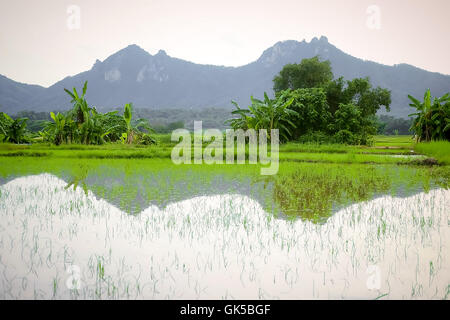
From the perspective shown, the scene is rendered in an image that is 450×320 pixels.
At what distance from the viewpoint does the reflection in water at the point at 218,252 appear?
203 cm

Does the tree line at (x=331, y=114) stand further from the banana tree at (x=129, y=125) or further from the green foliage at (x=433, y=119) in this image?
the banana tree at (x=129, y=125)

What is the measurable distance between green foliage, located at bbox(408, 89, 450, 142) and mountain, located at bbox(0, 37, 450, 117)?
61107 millimetres

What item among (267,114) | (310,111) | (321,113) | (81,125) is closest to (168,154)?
(81,125)

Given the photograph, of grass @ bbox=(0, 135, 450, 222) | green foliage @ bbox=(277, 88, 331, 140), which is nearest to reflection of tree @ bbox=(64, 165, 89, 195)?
grass @ bbox=(0, 135, 450, 222)

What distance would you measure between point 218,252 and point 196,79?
93.5m

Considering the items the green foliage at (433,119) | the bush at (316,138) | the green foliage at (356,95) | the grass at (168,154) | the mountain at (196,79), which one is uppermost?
the mountain at (196,79)

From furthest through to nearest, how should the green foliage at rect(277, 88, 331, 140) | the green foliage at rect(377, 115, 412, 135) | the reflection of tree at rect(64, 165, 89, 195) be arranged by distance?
1. the green foliage at rect(377, 115, 412, 135)
2. the green foliage at rect(277, 88, 331, 140)
3. the reflection of tree at rect(64, 165, 89, 195)

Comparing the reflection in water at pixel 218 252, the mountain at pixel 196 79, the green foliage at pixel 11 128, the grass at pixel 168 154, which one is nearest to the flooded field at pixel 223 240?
the reflection in water at pixel 218 252

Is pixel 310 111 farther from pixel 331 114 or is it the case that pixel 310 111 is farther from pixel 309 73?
pixel 309 73

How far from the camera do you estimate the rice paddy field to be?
2.05 m

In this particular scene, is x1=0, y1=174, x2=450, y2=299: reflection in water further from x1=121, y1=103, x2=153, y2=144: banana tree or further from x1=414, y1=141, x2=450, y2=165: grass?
x1=121, y1=103, x2=153, y2=144: banana tree

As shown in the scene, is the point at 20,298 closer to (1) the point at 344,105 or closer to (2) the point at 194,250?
(2) the point at 194,250

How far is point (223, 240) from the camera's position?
2.89m

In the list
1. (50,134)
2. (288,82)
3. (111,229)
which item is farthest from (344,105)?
(111,229)
